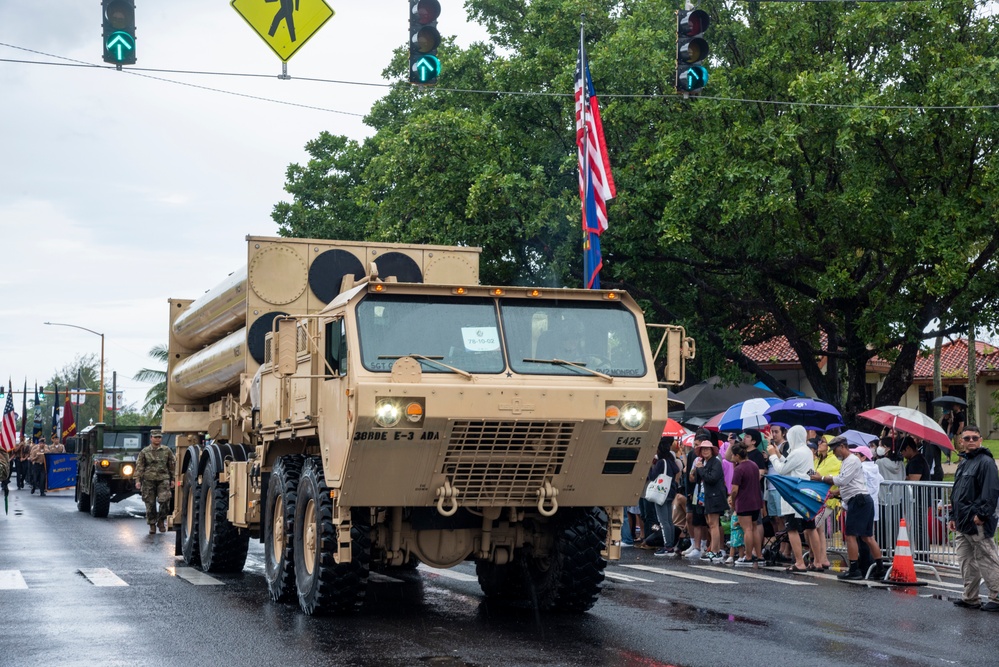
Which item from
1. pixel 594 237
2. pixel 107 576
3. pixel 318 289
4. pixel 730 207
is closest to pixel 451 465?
pixel 318 289

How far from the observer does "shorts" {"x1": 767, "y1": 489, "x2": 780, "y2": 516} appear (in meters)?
16.8

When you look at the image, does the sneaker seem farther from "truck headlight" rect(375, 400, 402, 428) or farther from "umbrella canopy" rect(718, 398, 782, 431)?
"umbrella canopy" rect(718, 398, 782, 431)

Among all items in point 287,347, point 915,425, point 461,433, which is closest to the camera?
point 461,433

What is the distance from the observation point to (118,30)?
43.6ft

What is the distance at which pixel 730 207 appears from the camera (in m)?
24.5

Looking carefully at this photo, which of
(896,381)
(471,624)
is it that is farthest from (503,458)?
(896,381)

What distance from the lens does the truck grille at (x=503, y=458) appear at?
10.6 meters

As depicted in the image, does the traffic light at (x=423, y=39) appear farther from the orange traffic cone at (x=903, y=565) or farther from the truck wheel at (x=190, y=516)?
the orange traffic cone at (x=903, y=565)

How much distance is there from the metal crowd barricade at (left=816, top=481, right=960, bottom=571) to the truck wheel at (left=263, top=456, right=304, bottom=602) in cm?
764

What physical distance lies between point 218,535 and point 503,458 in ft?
19.1

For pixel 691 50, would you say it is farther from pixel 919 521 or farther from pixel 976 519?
pixel 919 521

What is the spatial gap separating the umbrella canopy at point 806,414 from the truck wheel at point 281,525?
9887 mm

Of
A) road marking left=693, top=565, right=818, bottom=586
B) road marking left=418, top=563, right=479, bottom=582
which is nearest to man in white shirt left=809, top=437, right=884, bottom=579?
road marking left=693, top=565, right=818, bottom=586

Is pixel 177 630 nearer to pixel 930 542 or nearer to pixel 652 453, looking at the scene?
pixel 652 453
